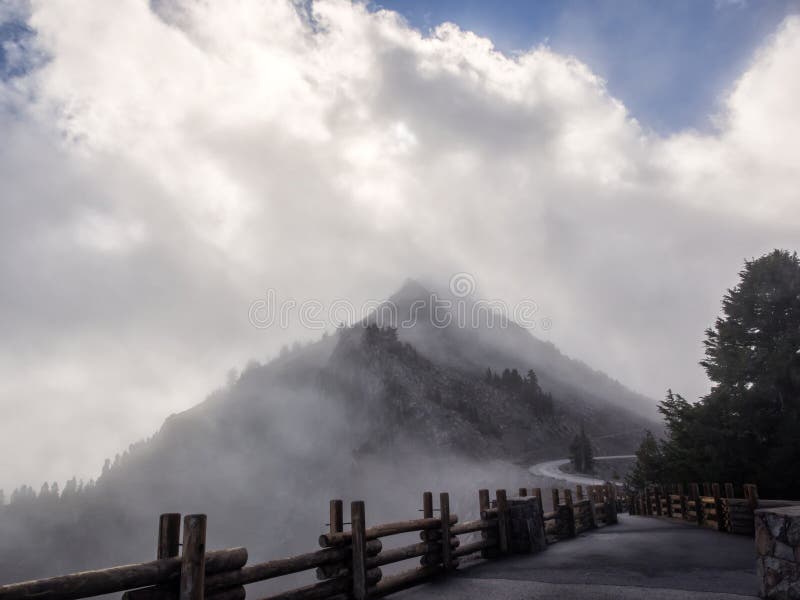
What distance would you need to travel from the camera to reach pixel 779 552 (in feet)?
23.7

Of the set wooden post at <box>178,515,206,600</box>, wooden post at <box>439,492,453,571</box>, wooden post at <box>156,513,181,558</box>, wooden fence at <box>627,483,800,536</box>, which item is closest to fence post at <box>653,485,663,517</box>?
wooden fence at <box>627,483,800,536</box>

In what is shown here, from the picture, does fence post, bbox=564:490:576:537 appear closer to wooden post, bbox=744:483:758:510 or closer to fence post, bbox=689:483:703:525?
wooden post, bbox=744:483:758:510

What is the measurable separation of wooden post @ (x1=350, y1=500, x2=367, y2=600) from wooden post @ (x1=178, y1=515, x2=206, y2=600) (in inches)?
124

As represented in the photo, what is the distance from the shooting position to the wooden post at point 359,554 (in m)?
8.73

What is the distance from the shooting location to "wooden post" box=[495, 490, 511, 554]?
14086 millimetres

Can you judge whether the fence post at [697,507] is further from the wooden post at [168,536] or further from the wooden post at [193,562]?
the wooden post at [168,536]

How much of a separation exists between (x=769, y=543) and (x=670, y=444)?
34.2m

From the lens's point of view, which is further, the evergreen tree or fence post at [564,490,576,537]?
the evergreen tree

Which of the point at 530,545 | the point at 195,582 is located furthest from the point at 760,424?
the point at 195,582

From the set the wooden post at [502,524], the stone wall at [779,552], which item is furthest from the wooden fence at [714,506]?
the stone wall at [779,552]

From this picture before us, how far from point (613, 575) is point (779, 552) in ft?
12.1

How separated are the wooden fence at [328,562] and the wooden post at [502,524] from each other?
0.03m

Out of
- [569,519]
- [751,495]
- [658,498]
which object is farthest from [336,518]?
[658,498]

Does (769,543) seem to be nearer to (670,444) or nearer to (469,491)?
(670,444)
